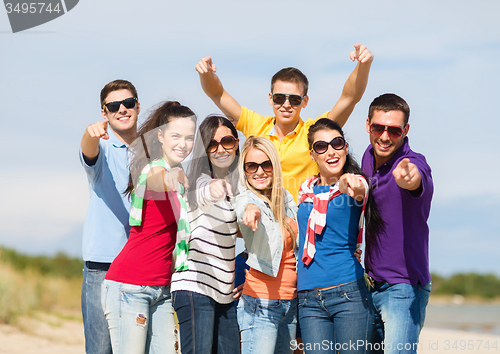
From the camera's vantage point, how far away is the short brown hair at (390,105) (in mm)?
3494

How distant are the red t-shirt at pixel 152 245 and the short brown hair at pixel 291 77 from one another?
156 centimetres

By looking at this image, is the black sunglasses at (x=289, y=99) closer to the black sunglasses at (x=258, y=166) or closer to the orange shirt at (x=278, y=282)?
the black sunglasses at (x=258, y=166)

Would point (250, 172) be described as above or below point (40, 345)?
above

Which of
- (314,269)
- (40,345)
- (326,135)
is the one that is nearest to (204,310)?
(314,269)

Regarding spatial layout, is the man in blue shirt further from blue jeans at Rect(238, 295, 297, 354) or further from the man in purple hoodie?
the man in purple hoodie

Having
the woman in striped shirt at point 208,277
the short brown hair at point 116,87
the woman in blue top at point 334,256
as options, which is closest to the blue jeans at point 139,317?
the woman in striped shirt at point 208,277

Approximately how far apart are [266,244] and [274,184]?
463 millimetres

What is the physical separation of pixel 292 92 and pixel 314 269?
1.65m

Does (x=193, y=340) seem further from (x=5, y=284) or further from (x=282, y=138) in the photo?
(x=5, y=284)

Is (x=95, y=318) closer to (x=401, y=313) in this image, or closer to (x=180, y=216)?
(x=180, y=216)

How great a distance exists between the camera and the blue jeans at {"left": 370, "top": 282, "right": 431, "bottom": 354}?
3244mm

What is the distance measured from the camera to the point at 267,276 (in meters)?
3.31

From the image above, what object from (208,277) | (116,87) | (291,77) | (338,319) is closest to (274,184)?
(208,277)

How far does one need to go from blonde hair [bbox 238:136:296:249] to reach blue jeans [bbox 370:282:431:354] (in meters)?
0.77
